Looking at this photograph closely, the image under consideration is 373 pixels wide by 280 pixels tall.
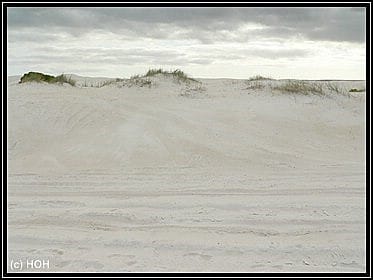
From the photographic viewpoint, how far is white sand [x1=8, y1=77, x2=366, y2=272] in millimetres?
4559

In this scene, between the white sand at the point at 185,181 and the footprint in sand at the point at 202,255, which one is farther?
the white sand at the point at 185,181

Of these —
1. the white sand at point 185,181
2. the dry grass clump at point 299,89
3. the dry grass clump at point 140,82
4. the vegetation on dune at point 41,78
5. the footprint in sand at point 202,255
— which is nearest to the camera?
the footprint in sand at point 202,255

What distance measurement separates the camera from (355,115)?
12.7 m

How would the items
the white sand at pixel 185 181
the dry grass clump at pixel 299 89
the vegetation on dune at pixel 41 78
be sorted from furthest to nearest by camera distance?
the vegetation on dune at pixel 41 78 → the dry grass clump at pixel 299 89 → the white sand at pixel 185 181

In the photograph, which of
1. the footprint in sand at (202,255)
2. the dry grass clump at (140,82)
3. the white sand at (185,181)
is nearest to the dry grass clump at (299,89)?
the white sand at (185,181)

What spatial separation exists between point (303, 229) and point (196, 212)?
3.96 ft

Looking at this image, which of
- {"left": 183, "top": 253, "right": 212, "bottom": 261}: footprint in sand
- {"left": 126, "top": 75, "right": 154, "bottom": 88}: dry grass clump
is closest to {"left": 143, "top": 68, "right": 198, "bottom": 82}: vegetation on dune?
{"left": 126, "top": 75, "right": 154, "bottom": 88}: dry grass clump

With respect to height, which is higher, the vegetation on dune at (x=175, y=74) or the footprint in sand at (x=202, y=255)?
the vegetation on dune at (x=175, y=74)

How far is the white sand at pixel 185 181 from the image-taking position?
15.0 feet

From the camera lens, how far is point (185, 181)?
23.4 ft

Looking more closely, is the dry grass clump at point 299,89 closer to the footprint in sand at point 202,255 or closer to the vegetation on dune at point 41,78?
the vegetation on dune at point 41,78

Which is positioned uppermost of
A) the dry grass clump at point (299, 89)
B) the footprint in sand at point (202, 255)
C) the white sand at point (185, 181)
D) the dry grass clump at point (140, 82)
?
the dry grass clump at point (140, 82)

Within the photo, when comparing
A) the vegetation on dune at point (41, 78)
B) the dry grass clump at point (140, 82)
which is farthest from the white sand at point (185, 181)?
the dry grass clump at point (140, 82)
